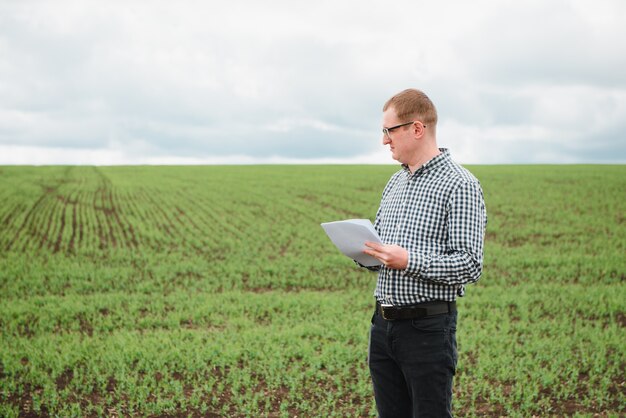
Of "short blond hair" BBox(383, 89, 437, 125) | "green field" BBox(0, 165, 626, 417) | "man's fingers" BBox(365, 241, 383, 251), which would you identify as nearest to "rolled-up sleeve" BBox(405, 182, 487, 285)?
"man's fingers" BBox(365, 241, 383, 251)

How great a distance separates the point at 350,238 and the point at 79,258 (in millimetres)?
15198

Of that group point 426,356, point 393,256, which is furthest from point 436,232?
point 426,356

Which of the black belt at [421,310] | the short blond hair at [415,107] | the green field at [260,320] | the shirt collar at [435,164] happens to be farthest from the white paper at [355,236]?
the green field at [260,320]

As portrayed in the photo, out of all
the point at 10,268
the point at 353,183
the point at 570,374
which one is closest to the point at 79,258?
the point at 10,268

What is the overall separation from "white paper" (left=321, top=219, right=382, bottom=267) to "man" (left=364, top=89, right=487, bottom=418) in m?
0.06

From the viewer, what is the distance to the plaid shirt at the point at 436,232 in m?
2.81

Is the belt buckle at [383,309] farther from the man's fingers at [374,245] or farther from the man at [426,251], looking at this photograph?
the man's fingers at [374,245]

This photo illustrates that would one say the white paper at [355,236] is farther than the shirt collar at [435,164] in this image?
No

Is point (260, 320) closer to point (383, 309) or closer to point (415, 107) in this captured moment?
point (383, 309)

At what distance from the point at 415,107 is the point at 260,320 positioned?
7.68 metres

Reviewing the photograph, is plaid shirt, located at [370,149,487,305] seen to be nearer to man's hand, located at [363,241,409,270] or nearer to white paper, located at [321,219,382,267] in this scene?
man's hand, located at [363,241,409,270]

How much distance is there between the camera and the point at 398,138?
3023 mm

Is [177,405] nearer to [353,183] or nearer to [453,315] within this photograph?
[453,315]

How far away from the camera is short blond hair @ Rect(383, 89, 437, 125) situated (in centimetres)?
294
